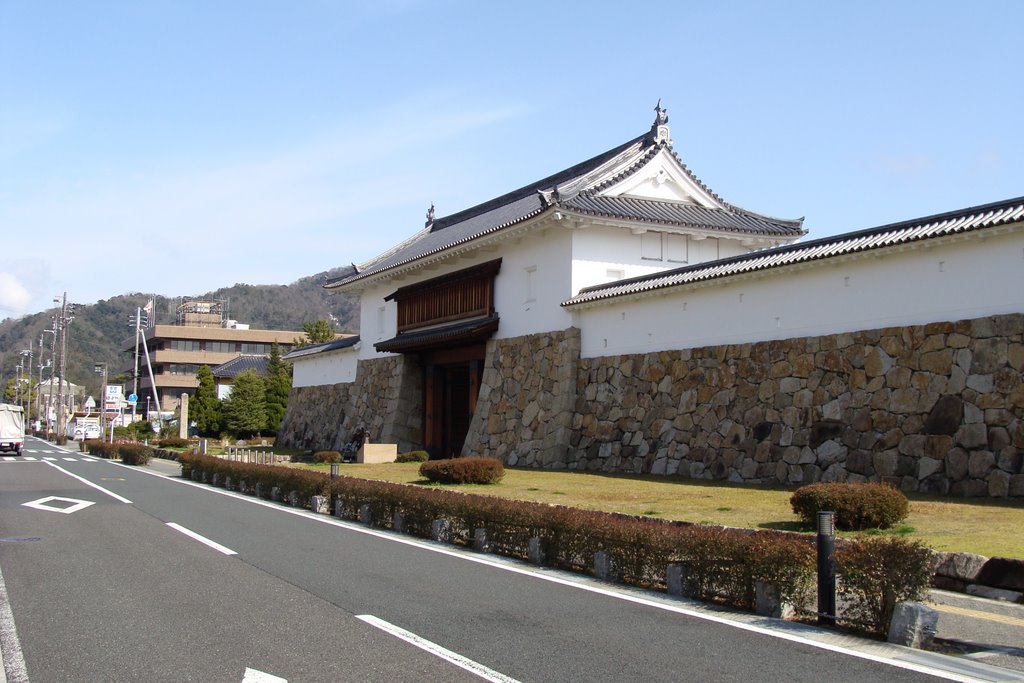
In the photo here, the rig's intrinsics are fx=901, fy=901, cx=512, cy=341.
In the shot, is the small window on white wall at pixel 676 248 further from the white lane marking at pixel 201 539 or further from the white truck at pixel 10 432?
the white truck at pixel 10 432

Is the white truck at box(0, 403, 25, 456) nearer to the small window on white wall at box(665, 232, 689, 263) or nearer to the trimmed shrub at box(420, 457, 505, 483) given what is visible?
the trimmed shrub at box(420, 457, 505, 483)

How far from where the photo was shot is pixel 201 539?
1341 cm

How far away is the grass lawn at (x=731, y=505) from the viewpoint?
11.1m

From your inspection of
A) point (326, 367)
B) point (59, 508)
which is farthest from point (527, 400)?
point (326, 367)

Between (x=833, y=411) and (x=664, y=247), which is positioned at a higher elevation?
(x=664, y=247)

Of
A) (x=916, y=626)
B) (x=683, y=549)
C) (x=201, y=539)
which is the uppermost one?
(x=683, y=549)

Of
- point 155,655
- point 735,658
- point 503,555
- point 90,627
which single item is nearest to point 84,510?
point 503,555

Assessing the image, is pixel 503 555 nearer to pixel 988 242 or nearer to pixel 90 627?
pixel 90 627

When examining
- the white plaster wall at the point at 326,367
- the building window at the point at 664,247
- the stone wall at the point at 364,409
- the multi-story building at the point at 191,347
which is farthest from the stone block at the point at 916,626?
the multi-story building at the point at 191,347

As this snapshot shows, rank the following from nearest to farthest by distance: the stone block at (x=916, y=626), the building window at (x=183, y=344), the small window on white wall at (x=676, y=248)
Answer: the stone block at (x=916, y=626) < the small window on white wall at (x=676, y=248) < the building window at (x=183, y=344)

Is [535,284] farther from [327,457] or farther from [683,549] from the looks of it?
[683,549]

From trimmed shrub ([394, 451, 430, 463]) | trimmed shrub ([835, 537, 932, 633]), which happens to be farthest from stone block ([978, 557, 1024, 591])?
trimmed shrub ([394, 451, 430, 463])

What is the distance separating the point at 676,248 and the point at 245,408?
36.5 metres

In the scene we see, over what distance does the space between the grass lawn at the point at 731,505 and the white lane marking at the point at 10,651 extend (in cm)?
885
